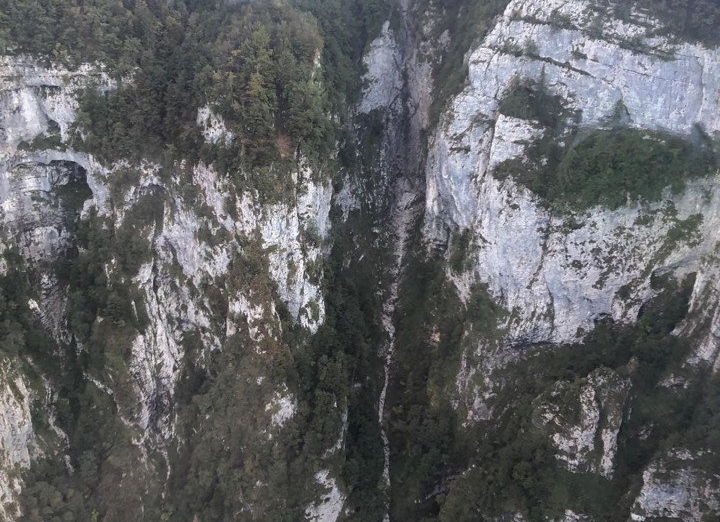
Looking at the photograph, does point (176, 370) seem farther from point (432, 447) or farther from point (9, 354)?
point (432, 447)

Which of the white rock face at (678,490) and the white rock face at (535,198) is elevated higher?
the white rock face at (535,198)

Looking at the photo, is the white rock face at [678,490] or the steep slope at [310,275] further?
the steep slope at [310,275]

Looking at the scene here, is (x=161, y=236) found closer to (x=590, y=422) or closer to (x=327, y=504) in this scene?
(x=327, y=504)

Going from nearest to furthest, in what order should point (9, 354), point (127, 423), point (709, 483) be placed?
point (709, 483)
point (9, 354)
point (127, 423)

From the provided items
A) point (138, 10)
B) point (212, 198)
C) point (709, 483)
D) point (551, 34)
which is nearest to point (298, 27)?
point (138, 10)

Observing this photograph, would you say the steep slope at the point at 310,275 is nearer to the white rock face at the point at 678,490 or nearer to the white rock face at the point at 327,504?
the white rock face at the point at 327,504

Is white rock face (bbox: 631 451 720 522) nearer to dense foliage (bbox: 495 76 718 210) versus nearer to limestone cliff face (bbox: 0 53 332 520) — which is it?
dense foliage (bbox: 495 76 718 210)

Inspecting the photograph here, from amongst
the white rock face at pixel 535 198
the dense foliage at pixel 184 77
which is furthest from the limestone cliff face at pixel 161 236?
the white rock face at pixel 535 198
